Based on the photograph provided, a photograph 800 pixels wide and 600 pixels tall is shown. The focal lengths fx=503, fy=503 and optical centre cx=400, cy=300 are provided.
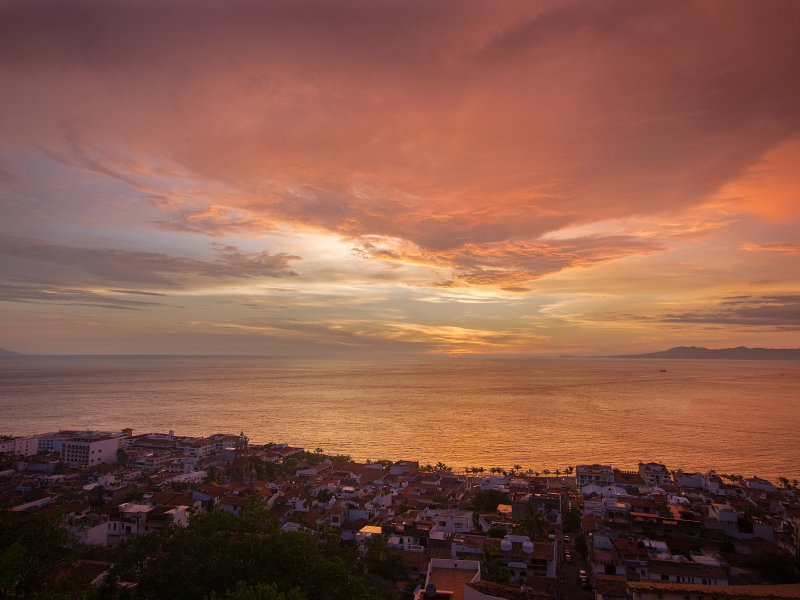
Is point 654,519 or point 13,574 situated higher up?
point 13,574

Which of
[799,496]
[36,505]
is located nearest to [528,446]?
[799,496]

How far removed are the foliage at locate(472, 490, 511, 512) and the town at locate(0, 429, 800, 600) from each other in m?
0.08

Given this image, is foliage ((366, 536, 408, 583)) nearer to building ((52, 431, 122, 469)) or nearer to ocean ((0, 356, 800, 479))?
ocean ((0, 356, 800, 479))

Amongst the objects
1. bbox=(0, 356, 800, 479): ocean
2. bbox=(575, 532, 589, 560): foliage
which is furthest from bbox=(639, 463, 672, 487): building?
bbox=(575, 532, 589, 560): foliage

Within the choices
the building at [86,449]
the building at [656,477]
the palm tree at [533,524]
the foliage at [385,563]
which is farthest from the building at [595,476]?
the building at [86,449]

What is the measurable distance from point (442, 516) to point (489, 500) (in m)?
4.73

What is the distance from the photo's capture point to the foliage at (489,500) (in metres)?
26.1

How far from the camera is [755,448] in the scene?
152 feet

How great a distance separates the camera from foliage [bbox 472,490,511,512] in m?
26.1

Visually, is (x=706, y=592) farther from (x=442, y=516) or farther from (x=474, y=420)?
(x=474, y=420)

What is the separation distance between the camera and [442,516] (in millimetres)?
22688

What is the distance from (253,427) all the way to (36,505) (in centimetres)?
3396

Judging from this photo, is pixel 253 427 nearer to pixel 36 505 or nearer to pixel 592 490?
pixel 36 505

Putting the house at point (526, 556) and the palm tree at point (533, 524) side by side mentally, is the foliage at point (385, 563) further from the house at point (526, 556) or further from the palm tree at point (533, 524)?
the palm tree at point (533, 524)
